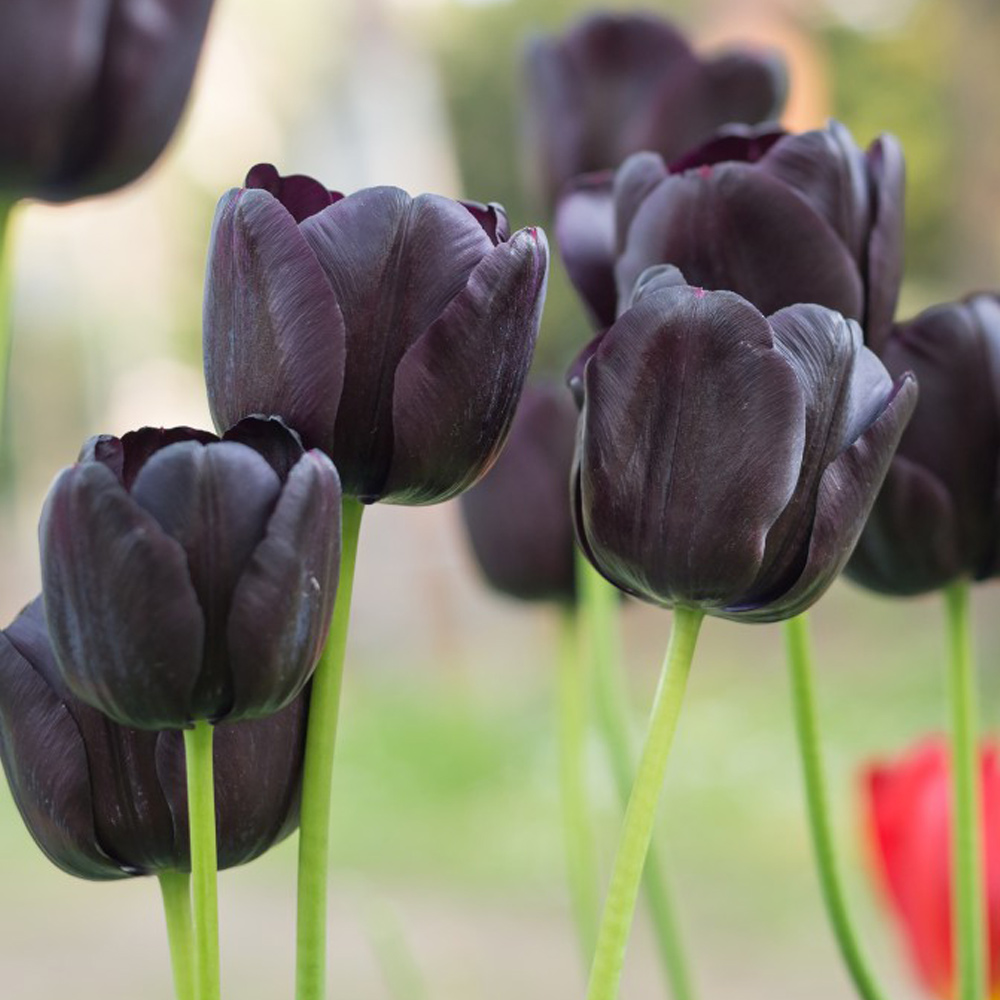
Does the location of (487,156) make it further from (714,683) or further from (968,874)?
(968,874)

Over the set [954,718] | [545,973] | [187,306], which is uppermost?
[187,306]

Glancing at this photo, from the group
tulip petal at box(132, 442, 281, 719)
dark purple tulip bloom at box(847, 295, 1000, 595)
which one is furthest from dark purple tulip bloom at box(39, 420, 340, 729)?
dark purple tulip bloom at box(847, 295, 1000, 595)

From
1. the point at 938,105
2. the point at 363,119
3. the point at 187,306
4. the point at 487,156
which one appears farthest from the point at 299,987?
the point at 187,306

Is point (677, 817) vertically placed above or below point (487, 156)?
below

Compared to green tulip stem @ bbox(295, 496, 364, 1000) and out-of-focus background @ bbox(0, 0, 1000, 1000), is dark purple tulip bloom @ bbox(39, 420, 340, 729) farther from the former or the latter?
out-of-focus background @ bbox(0, 0, 1000, 1000)

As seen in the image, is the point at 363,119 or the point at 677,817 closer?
the point at 677,817

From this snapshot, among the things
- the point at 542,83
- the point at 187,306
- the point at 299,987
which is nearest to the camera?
the point at 299,987

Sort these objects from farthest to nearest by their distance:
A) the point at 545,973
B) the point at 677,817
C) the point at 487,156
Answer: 1. the point at 487,156
2. the point at 677,817
3. the point at 545,973
